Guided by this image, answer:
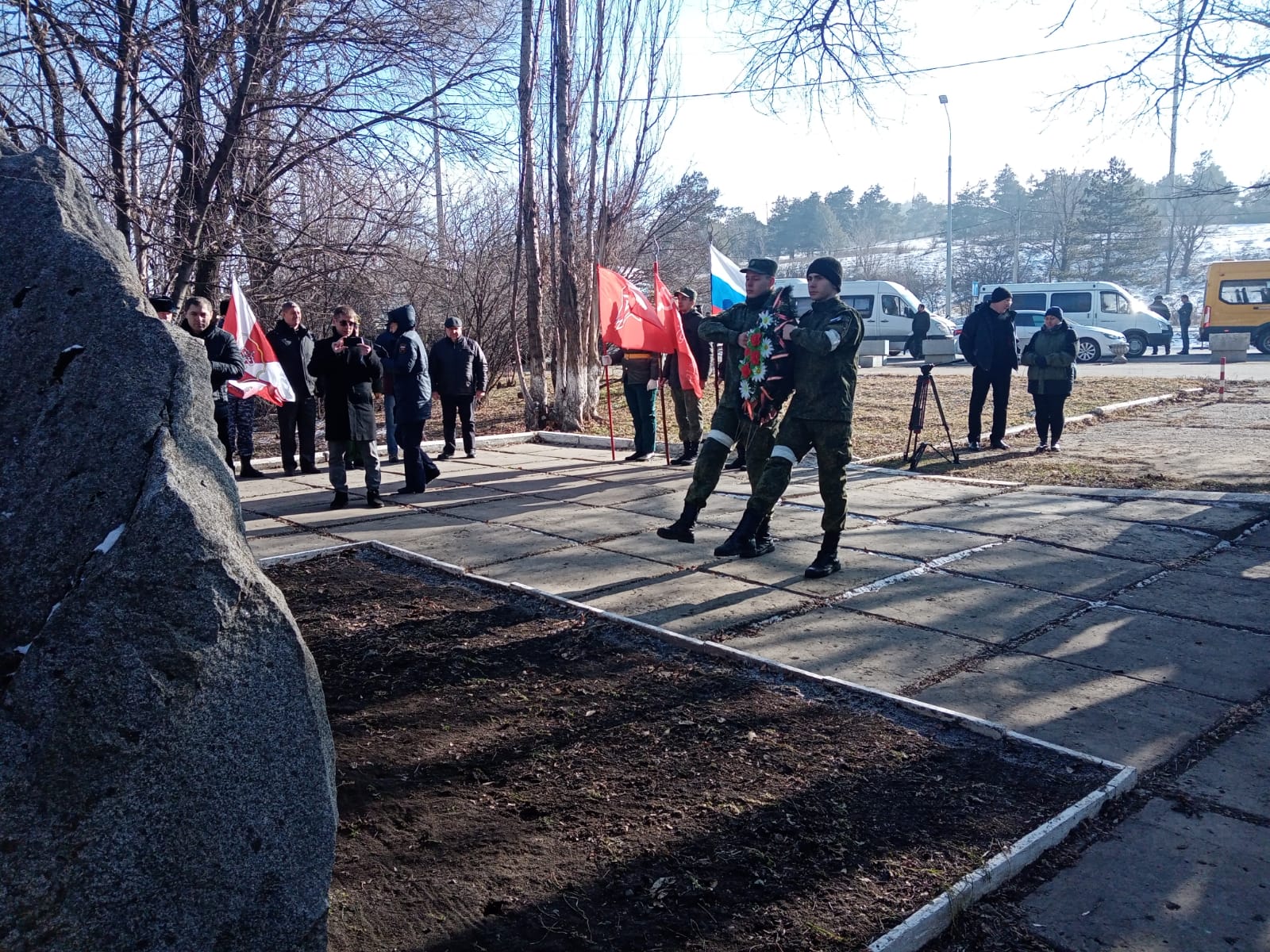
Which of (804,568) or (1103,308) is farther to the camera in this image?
(1103,308)

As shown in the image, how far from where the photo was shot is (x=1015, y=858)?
2990mm

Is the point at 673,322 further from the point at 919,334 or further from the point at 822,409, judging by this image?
the point at 822,409

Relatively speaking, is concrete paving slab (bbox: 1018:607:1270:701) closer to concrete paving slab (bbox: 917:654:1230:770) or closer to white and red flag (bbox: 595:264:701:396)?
concrete paving slab (bbox: 917:654:1230:770)

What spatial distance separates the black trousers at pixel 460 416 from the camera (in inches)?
470

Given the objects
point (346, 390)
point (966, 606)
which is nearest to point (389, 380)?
point (346, 390)

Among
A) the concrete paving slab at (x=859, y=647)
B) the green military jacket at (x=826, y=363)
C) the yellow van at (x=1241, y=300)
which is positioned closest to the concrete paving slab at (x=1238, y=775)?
the concrete paving slab at (x=859, y=647)

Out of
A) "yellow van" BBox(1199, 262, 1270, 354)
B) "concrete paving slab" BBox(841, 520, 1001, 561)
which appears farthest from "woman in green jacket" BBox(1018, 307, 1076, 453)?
"yellow van" BBox(1199, 262, 1270, 354)

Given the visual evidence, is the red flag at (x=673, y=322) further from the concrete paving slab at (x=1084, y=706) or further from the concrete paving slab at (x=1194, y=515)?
the concrete paving slab at (x=1084, y=706)

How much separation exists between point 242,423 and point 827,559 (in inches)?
276

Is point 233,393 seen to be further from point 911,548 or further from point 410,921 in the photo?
point 410,921

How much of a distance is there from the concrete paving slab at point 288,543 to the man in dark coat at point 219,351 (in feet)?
6.79

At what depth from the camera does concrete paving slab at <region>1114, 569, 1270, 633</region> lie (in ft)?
17.6

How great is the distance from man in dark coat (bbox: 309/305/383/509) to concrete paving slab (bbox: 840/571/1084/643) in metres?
4.83

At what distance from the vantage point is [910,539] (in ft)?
23.7
